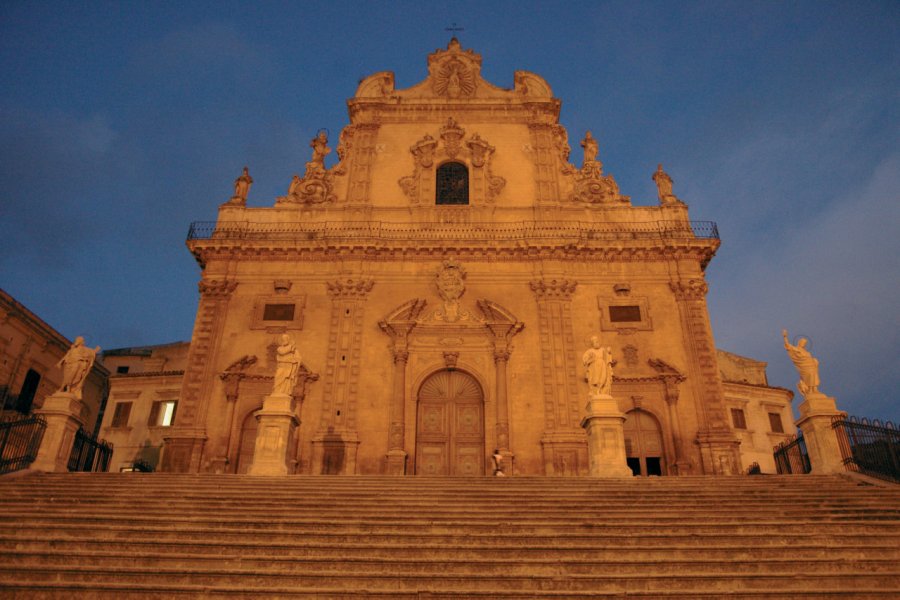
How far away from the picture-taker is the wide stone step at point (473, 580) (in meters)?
6.80

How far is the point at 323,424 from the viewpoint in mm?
18781

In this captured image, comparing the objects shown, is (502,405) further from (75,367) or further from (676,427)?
(75,367)

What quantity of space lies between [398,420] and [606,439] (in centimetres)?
711

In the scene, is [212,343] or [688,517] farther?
[212,343]

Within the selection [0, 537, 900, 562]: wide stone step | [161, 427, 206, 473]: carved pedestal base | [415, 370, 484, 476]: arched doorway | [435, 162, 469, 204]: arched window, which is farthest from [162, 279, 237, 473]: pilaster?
[0, 537, 900, 562]: wide stone step

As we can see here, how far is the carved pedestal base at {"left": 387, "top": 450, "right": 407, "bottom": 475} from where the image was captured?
59.2 ft

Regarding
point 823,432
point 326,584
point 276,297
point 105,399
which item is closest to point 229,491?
point 326,584

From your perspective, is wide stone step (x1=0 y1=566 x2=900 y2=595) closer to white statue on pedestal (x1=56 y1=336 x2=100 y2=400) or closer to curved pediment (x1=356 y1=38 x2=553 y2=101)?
white statue on pedestal (x1=56 y1=336 x2=100 y2=400)

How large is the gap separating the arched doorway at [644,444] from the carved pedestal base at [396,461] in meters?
6.56

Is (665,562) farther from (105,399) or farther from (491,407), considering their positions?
(105,399)

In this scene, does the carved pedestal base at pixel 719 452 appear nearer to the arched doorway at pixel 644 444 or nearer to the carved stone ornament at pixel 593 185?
the arched doorway at pixel 644 444

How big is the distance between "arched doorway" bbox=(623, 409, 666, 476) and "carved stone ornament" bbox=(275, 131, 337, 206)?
42.1ft

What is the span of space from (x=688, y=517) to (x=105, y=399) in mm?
31840

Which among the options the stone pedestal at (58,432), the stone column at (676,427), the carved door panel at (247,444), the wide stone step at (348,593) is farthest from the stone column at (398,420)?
the wide stone step at (348,593)
